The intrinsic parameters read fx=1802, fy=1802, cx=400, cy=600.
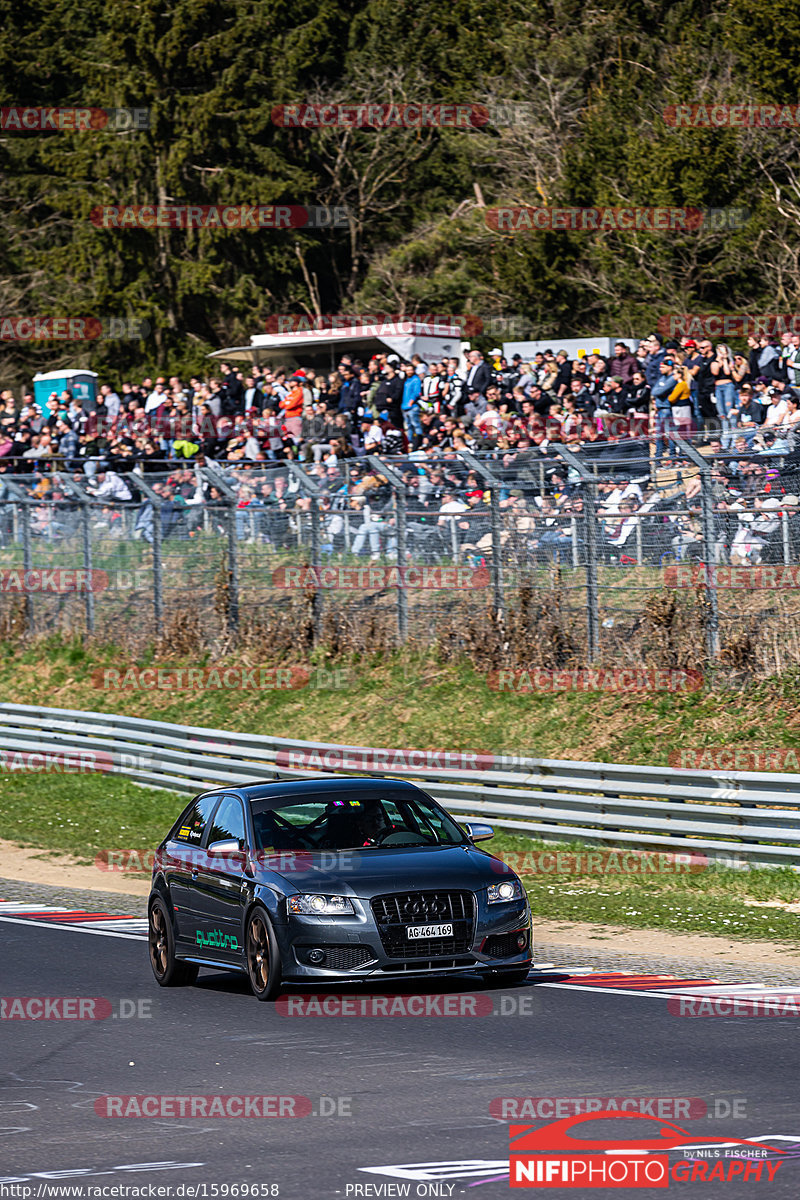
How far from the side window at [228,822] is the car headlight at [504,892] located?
1754 millimetres

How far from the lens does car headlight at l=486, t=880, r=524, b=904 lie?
11.1m

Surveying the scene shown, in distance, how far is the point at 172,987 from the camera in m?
12.6

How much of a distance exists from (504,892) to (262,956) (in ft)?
5.10

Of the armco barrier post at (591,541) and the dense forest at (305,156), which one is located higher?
the dense forest at (305,156)

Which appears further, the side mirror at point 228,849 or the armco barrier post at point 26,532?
the armco barrier post at point 26,532

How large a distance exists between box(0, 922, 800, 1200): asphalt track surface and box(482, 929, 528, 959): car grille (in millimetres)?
344

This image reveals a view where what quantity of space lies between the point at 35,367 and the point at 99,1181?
209ft

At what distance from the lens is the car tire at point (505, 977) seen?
37.4ft

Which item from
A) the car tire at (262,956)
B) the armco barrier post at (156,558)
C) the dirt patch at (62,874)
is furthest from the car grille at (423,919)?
the armco barrier post at (156,558)

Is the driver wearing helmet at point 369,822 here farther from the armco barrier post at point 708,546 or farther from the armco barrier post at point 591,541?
the armco barrier post at point 591,541

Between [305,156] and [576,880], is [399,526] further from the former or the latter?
[305,156]

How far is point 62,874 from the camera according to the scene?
1998 cm

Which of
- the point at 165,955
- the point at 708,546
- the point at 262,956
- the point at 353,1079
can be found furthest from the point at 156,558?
the point at 353,1079

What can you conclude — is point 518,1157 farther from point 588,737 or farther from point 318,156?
point 318,156
